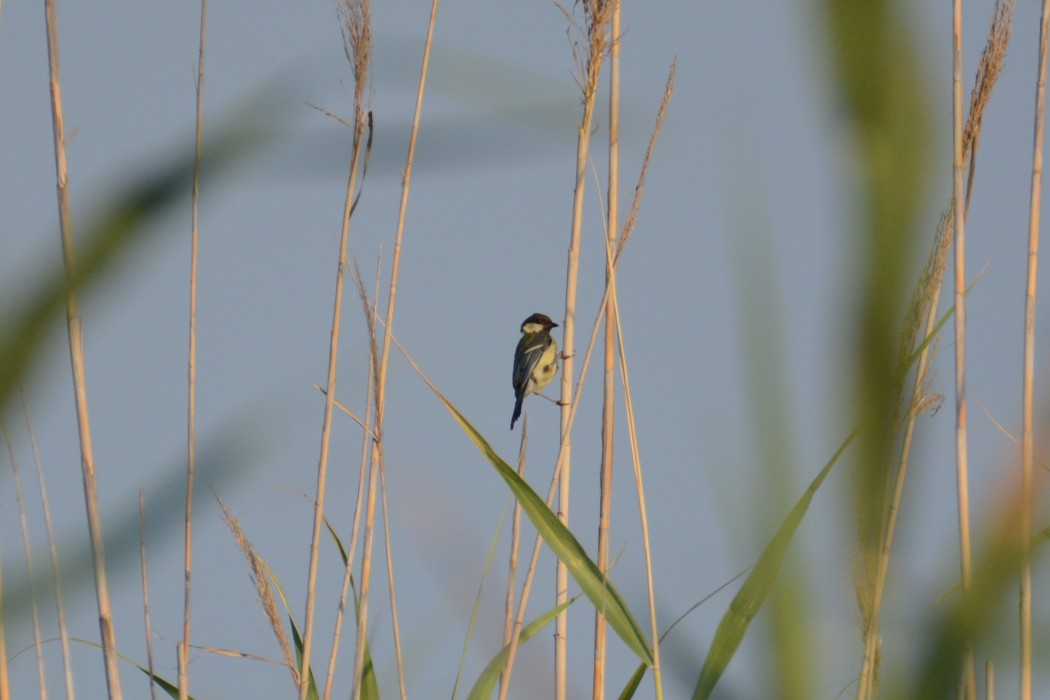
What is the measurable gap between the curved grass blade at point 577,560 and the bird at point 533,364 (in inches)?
233

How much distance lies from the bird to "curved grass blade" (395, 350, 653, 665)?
591 cm

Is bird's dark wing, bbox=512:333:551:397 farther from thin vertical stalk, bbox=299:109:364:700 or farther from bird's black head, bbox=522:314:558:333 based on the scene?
thin vertical stalk, bbox=299:109:364:700

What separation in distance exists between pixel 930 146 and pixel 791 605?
168mm

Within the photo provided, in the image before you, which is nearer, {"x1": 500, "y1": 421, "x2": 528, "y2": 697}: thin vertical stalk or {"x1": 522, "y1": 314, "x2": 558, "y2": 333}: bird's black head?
{"x1": 500, "y1": 421, "x2": 528, "y2": 697}: thin vertical stalk

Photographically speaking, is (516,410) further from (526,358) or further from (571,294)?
(571,294)

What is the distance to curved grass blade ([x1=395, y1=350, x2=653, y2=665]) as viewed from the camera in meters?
1.75

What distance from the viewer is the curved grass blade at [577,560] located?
1.75 meters

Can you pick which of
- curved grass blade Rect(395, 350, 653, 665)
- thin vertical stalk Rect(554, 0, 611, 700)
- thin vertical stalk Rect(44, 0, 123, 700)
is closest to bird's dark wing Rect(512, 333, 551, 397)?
thin vertical stalk Rect(554, 0, 611, 700)

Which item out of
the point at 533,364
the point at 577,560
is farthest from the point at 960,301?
the point at 533,364

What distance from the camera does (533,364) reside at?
785 centimetres

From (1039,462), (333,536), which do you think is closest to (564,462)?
(333,536)

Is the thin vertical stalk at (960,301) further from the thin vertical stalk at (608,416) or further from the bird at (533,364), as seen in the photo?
the bird at (533,364)

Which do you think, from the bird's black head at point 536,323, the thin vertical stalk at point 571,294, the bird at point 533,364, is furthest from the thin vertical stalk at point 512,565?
the bird's black head at point 536,323

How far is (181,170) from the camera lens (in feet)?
1.53
